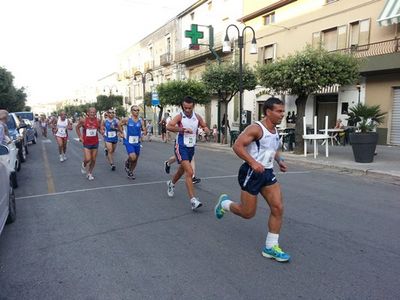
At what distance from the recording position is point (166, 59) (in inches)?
1522

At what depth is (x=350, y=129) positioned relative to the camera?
55.3 ft

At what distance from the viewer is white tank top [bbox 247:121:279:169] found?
13.4 feet

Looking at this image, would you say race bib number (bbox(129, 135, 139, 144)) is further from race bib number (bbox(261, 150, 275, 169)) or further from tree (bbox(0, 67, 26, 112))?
tree (bbox(0, 67, 26, 112))

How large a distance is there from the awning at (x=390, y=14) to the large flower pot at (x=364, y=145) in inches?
266

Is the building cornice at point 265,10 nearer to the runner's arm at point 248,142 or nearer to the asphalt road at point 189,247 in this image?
the asphalt road at point 189,247

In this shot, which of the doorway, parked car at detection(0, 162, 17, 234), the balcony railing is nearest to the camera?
parked car at detection(0, 162, 17, 234)

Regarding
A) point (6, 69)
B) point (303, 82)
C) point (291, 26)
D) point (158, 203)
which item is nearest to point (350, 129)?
point (303, 82)

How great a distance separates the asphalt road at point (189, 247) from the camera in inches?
136

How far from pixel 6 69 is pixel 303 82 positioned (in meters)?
29.6

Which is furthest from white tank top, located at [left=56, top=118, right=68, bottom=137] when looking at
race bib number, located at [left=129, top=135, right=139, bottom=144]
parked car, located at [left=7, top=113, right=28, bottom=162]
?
race bib number, located at [left=129, top=135, right=139, bottom=144]

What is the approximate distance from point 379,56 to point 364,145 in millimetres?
7164

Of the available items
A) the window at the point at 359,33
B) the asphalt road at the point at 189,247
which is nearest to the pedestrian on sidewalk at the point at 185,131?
the asphalt road at the point at 189,247

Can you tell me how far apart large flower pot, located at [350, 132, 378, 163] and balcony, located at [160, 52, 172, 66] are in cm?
2910

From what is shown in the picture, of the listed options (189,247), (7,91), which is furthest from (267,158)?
(7,91)
